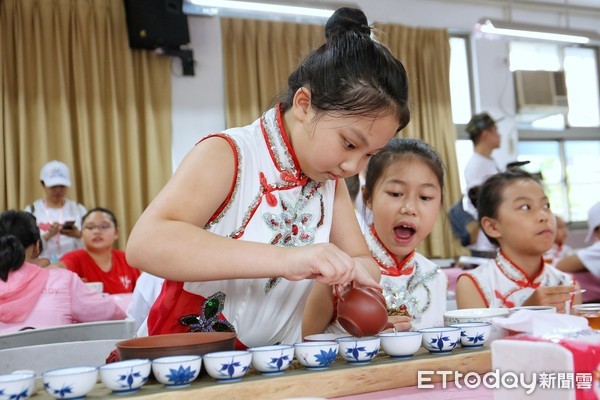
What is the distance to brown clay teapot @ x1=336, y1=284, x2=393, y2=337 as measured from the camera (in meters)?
1.15

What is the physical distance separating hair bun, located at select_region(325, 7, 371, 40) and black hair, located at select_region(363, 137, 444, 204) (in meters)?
0.55

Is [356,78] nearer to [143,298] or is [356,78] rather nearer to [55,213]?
[143,298]

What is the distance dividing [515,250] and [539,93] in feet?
20.9

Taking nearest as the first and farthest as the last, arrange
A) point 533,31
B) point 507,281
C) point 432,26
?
point 507,281
point 533,31
point 432,26

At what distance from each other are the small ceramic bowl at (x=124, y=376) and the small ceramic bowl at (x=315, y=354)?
0.83 feet

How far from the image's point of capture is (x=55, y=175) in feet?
17.4

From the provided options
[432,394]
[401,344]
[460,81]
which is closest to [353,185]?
[401,344]

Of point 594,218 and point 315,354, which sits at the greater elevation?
point 594,218

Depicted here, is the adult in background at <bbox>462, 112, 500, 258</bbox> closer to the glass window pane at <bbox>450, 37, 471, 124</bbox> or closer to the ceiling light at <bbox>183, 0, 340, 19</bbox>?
the ceiling light at <bbox>183, 0, 340, 19</bbox>

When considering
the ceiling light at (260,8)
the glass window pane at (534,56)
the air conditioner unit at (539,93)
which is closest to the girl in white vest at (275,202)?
the ceiling light at (260,8)

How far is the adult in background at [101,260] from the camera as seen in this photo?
450 cm

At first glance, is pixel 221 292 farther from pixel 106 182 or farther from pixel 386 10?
pixel 106 182

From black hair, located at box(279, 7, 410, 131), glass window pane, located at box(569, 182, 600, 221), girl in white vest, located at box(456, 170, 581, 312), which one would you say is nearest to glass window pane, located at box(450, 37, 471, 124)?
glass window pane, located at box(569, 182, 600, 221)

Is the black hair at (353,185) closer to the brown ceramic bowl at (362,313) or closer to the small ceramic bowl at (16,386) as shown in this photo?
the brown ceramic bowl at (362,313)
